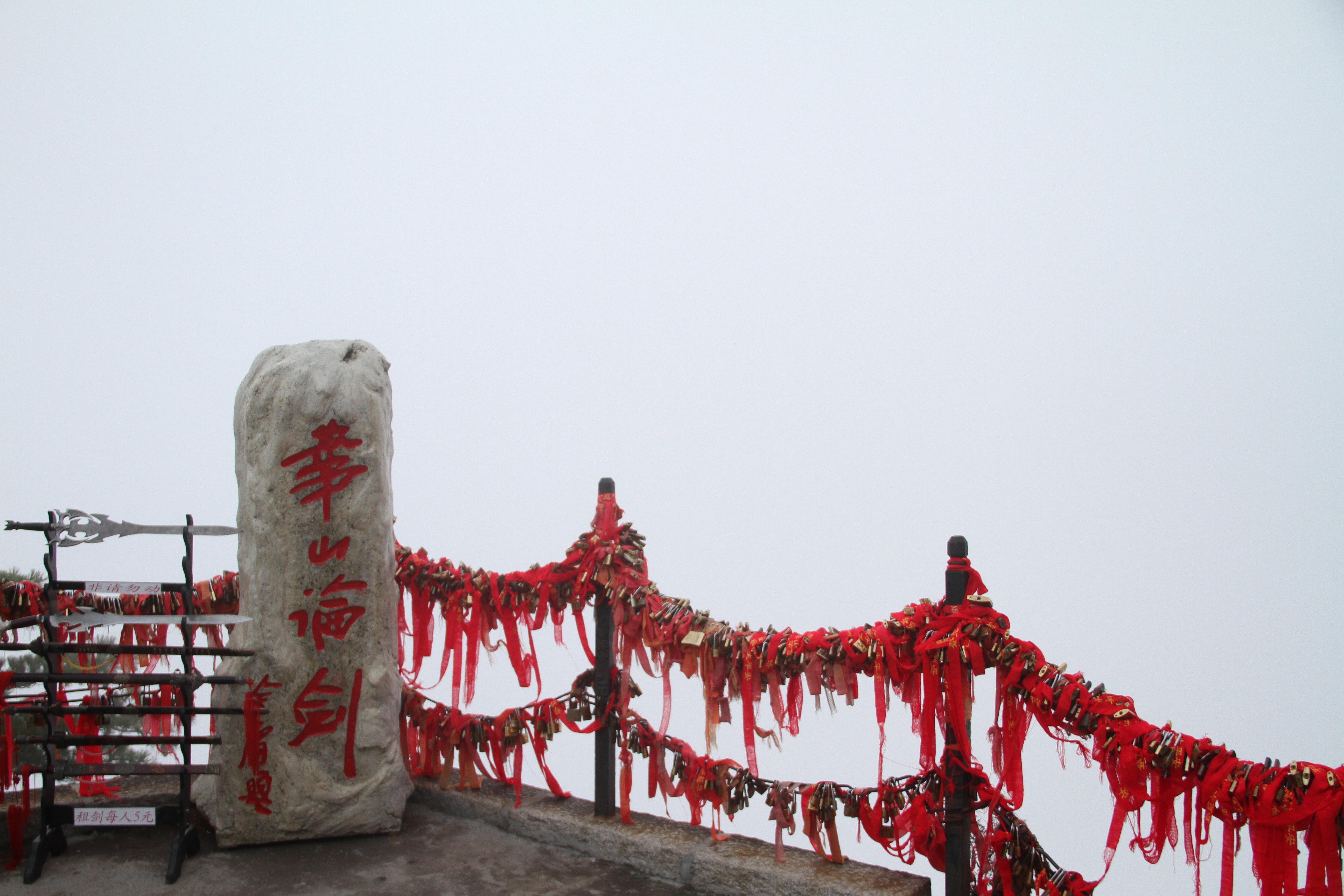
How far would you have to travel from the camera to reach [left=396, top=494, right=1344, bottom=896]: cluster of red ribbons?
2.49 m

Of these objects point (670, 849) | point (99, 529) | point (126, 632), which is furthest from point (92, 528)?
point (670, 849)

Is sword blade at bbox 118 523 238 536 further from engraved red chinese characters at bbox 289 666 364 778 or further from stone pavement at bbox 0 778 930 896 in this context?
stone pavement at bbox 0 778 930 896

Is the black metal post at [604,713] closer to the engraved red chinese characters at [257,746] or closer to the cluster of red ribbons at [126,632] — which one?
the engraved red chinese characters at [257,746]

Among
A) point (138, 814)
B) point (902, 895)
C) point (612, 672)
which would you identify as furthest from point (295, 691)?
point (902, 895)

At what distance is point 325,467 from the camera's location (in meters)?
3.92

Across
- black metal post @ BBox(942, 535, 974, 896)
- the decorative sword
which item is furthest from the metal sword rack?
black metal post @ BBox(942, 535, 974, 896)

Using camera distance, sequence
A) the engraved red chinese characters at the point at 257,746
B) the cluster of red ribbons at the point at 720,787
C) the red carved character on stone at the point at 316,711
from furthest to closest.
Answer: the red carved character on stone at the point at 316,711, the engraved red chinese characters at the point at 257,746, the cluster of red ribbons at the point at 720,787

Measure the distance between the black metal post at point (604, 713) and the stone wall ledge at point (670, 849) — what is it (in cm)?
10

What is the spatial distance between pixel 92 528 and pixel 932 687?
3.03 metres

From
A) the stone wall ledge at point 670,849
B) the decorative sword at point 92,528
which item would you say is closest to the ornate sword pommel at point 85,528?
the decorative sword at point 92,528

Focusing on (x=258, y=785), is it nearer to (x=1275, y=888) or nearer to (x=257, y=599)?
(x=257, y=599)

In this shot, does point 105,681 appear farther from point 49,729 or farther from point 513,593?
point 513,593

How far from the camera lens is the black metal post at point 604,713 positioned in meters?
3.96

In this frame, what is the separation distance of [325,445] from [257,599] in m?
0.65
